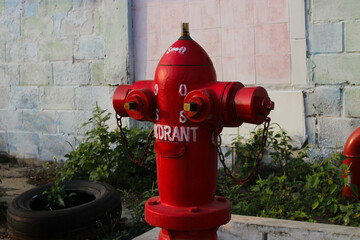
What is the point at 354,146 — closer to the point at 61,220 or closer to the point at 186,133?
the point at 186,133

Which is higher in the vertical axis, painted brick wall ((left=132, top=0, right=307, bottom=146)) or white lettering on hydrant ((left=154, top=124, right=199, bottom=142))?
painted brick wall ((left=132, top=0, right=307, bottom=146))

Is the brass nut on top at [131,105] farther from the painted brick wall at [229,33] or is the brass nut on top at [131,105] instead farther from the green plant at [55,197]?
the painted brick wall at [229,33]

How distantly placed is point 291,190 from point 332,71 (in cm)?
119

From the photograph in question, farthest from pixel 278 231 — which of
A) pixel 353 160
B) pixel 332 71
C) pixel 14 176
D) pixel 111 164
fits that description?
pixel 14 176

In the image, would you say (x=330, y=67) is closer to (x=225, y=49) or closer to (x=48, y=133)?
(x=225, y=49)

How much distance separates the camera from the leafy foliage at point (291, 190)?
3586mm

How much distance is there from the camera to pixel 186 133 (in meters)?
2.12

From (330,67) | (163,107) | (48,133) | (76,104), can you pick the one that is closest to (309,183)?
(330,67)

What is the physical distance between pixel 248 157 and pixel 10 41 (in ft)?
12.0

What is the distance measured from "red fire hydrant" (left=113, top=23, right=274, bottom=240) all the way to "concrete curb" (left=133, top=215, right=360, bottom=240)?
1.88 feet

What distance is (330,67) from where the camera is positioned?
4.34 m

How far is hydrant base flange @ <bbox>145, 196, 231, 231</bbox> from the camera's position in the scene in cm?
210

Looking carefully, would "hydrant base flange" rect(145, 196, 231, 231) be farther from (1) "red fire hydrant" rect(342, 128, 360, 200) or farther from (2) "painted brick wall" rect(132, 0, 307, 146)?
(2) "painted brick wall" rect(132, 0, 307, 146)

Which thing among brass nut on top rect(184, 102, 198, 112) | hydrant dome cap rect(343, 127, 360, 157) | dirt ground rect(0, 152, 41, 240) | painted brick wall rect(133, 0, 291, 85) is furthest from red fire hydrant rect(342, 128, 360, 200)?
dirt ground rect(0, 152, 41, 240)
